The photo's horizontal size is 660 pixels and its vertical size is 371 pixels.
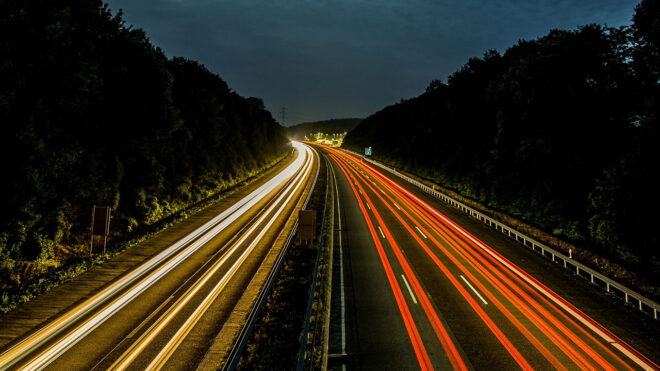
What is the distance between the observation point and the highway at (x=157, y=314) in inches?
357

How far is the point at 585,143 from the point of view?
2362 centimetres

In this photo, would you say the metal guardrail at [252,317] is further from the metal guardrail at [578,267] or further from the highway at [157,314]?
the metal guardrail at [578,267]

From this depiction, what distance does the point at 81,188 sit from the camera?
54.4ft

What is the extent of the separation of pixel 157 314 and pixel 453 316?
10.8 m

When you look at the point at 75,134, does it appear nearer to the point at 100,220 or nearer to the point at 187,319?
the point at 100,220

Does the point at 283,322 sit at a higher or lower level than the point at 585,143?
lower

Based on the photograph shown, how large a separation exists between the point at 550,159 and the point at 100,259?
32138 millimetres

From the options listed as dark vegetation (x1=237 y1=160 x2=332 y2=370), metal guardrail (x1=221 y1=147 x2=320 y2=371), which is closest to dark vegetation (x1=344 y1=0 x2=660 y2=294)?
dark vegetation (x1=237 y1=160 x2=332 y2=370)

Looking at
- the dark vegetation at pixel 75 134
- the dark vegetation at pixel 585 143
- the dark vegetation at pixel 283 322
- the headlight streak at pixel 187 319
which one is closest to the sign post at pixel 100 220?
the dark vegetation at pixel 75 134

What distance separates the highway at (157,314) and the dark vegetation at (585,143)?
65.7 ft

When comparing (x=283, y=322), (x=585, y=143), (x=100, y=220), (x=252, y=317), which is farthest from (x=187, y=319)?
(x=585, y=143)

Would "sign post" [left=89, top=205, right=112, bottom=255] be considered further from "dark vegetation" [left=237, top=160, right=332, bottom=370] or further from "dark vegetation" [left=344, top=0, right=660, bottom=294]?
"dark vegetation" [left=344, top=0, right=660, bottom=294]

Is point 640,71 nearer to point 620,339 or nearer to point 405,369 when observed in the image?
point 620,339

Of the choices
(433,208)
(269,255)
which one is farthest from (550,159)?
(269,255)
